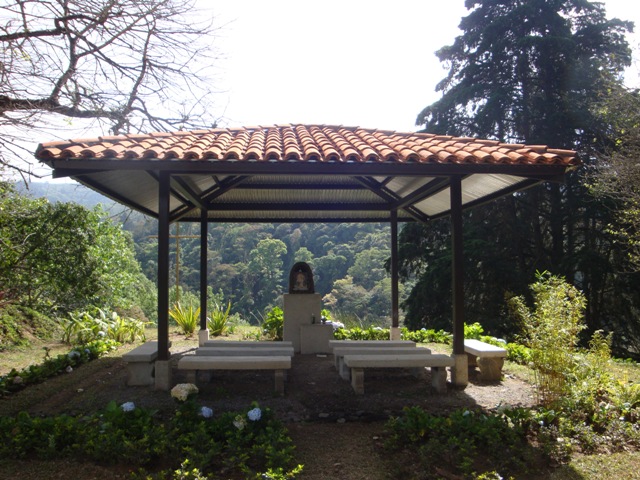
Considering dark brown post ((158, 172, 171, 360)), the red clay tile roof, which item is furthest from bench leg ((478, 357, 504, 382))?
dark brown post ((158, 172, 171, 360))

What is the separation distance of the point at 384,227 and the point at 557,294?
34.7 metres

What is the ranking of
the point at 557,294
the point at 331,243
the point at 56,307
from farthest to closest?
the point at 331,243 → the point at 56,307 → the point at 557,294

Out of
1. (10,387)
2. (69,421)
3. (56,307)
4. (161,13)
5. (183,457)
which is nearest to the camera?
(183,457)

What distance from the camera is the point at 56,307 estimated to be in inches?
424

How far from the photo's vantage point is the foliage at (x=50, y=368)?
554 centimetres

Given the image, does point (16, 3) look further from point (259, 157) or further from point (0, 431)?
point (0, 431)

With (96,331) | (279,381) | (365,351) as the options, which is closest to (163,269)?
(279,381)

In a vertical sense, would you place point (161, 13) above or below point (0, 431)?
above

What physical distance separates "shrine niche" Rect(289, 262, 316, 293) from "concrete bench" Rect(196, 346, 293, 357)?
6.96 ft

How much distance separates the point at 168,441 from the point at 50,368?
3665 millimetres

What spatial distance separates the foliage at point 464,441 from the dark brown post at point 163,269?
9.11ft

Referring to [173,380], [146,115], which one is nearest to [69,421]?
[173,380]

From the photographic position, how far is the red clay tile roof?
4.80m

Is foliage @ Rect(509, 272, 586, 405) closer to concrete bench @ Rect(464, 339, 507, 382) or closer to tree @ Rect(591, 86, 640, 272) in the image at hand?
concrete bench @ Rect(464, 339, 507, 382)
